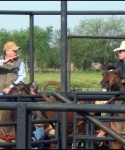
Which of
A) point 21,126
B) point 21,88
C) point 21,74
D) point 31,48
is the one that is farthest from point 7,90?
point 21,126

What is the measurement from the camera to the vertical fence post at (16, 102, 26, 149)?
9.32 feet

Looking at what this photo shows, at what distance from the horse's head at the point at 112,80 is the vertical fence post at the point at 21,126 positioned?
4.35m

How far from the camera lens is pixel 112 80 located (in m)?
7.34

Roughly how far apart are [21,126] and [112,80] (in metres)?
4.55

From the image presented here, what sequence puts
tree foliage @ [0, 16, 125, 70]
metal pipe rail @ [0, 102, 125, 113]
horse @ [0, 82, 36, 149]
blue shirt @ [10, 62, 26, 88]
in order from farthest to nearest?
tree foliage @ [0, 16, 125, 70] < blue shirt @ [10, 62, 26, 88] < horse @ [0, 82, 36, 149] < metal pipe rail @ [0, 102, 125, 113]

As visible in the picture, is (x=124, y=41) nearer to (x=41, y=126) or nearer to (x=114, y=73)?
(x=114, y=73)

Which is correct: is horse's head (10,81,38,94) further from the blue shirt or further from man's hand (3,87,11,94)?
the blue shirt

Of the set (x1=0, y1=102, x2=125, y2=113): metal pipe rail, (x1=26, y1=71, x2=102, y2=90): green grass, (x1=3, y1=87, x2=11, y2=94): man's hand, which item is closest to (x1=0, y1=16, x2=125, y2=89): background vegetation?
(x1=26, y1=71, x2=102, y2=90): green grass

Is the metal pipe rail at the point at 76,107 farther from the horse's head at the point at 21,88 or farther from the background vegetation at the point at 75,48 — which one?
the background vegetation at the point at 75,48

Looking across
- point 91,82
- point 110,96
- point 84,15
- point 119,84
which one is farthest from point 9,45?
point 91,82

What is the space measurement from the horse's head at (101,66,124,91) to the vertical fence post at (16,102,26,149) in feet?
14.3

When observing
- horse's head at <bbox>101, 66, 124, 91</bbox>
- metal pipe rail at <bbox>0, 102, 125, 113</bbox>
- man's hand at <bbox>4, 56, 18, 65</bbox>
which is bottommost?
metal pipe rail at <bbox>0, 102, 125, 113</bbox>

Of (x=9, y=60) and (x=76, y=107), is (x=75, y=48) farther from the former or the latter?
(x=76, y=107)

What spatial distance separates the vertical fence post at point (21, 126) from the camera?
112 inches
